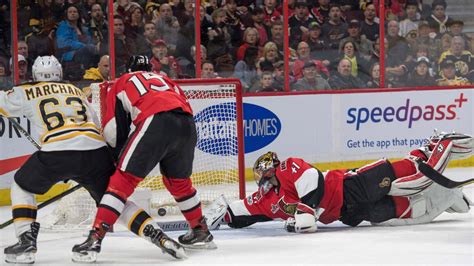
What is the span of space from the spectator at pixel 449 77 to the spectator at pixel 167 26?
103 inches

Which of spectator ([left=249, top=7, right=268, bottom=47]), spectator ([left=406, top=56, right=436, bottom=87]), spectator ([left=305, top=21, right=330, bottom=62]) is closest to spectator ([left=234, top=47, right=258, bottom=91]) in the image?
spectator ([left=249, top=7, right=268, bottom=47])

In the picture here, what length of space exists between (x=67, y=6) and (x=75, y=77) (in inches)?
21.3

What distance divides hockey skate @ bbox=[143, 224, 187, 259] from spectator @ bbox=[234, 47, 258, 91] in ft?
13.1

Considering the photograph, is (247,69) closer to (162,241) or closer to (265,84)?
(265,84)

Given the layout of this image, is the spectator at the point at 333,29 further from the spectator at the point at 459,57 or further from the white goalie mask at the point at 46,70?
the white goalie mask at the point at 46,70

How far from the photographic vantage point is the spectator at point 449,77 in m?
9.66

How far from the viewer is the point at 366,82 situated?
30.8ft

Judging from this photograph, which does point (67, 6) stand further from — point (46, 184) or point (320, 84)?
point (46, 184)

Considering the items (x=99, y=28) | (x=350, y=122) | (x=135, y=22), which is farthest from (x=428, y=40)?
(x=99, y=28)

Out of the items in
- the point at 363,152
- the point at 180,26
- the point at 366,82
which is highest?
the point at 180,26

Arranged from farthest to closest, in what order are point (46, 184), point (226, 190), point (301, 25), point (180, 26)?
1. point (301, 25)
2. point (180, 26)
3. point (226, 190)
4. point (46, 184)

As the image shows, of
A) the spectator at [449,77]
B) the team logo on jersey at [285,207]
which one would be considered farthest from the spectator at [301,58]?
the team logo on jersey at [285,207]

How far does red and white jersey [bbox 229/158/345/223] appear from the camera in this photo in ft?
19.3

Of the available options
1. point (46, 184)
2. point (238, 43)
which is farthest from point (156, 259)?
point (238, 43)
